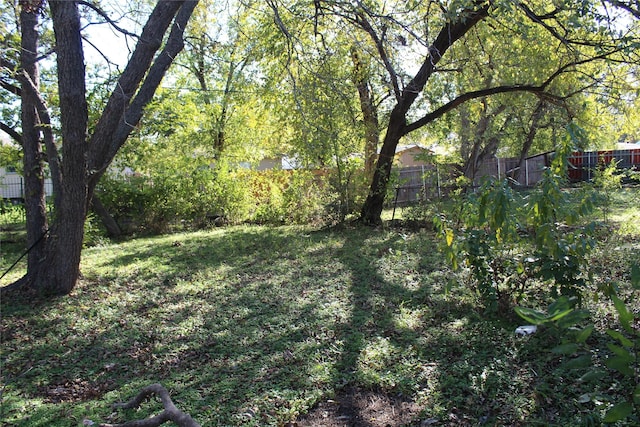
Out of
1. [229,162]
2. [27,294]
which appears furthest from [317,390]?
[229,162]

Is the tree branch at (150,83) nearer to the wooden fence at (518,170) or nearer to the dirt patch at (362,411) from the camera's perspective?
the dirt patch at (362,411)

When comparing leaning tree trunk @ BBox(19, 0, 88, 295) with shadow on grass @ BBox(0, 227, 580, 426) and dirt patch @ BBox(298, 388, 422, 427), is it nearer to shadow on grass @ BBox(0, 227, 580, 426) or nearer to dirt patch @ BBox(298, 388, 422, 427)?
shadow on grass @ BBox(0, 227, 580, 426)

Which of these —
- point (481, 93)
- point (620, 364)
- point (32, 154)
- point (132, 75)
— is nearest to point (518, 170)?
point (481, 93)

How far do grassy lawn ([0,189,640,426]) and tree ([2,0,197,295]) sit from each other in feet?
2.05

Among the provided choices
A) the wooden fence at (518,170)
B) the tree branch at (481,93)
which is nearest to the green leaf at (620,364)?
the tree branch at (481,93)

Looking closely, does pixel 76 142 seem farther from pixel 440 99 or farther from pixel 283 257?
pixel 440 99

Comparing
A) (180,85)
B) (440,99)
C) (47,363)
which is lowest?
(47,363)

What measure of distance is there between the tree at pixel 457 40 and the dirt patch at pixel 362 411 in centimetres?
352

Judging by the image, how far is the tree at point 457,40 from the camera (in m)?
5.16

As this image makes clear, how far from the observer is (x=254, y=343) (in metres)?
Answer: 4.29

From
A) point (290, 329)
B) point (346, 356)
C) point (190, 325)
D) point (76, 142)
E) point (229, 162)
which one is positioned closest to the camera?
point (346, 356)

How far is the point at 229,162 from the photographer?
14461 mm

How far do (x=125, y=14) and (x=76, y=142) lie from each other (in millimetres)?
1666

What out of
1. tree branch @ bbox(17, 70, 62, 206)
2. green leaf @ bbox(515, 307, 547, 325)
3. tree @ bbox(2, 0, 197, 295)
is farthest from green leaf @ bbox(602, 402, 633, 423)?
tree branch @ bbox(17, 70, 62, 206)
